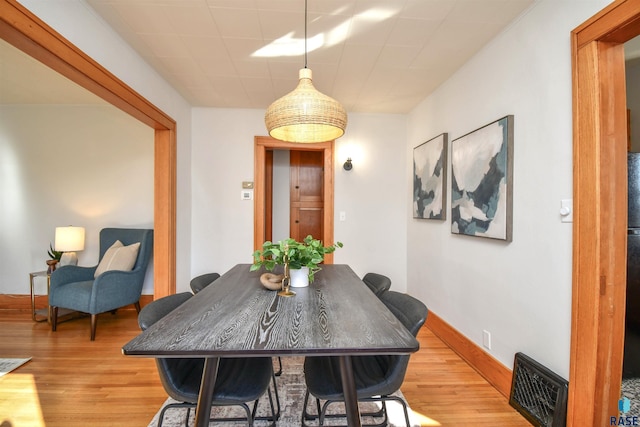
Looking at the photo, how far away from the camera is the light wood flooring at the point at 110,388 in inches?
65.2

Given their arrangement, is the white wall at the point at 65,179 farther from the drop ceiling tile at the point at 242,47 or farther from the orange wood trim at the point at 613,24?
the orange wood trim at the point at 613,24

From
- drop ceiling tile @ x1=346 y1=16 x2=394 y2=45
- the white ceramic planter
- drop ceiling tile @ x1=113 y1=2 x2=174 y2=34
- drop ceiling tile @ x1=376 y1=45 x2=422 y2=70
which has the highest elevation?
drop ceiling tile @ x1=113 y1=2 x2=174 y2=34

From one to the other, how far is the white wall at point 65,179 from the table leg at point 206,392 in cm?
290

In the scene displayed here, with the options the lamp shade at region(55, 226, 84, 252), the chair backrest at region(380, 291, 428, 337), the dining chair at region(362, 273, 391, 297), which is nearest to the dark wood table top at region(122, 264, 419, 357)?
the chair backrest at region(380, 291, 428, 337)

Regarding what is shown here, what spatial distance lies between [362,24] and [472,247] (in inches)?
71.8

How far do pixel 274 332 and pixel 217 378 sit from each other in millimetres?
479

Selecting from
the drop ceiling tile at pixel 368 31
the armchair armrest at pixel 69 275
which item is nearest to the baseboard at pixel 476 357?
the drop ceiling tile at pixel 368 31

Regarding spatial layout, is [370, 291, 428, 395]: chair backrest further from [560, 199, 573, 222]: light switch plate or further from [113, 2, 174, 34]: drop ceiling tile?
[113, 2, 174, 34]: drop ceiling tile

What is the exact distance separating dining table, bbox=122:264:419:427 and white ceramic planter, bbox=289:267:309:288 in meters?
0.16

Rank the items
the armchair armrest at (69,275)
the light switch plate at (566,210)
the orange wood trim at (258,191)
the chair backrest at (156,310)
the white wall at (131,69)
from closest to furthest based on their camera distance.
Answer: the chair backrest at (156,310), the light switch plate at (566,210), the white wall at (131,69), the armchair armrest at (69,275), the orange wood trim at (258,191)

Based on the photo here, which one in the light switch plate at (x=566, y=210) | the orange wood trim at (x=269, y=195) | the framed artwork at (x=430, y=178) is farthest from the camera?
the orange wood trim at (x=269, y=195)

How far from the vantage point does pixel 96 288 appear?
2.68 meters

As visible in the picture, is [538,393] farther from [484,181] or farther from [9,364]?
[9,364]

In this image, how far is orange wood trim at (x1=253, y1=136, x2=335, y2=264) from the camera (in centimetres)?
346
